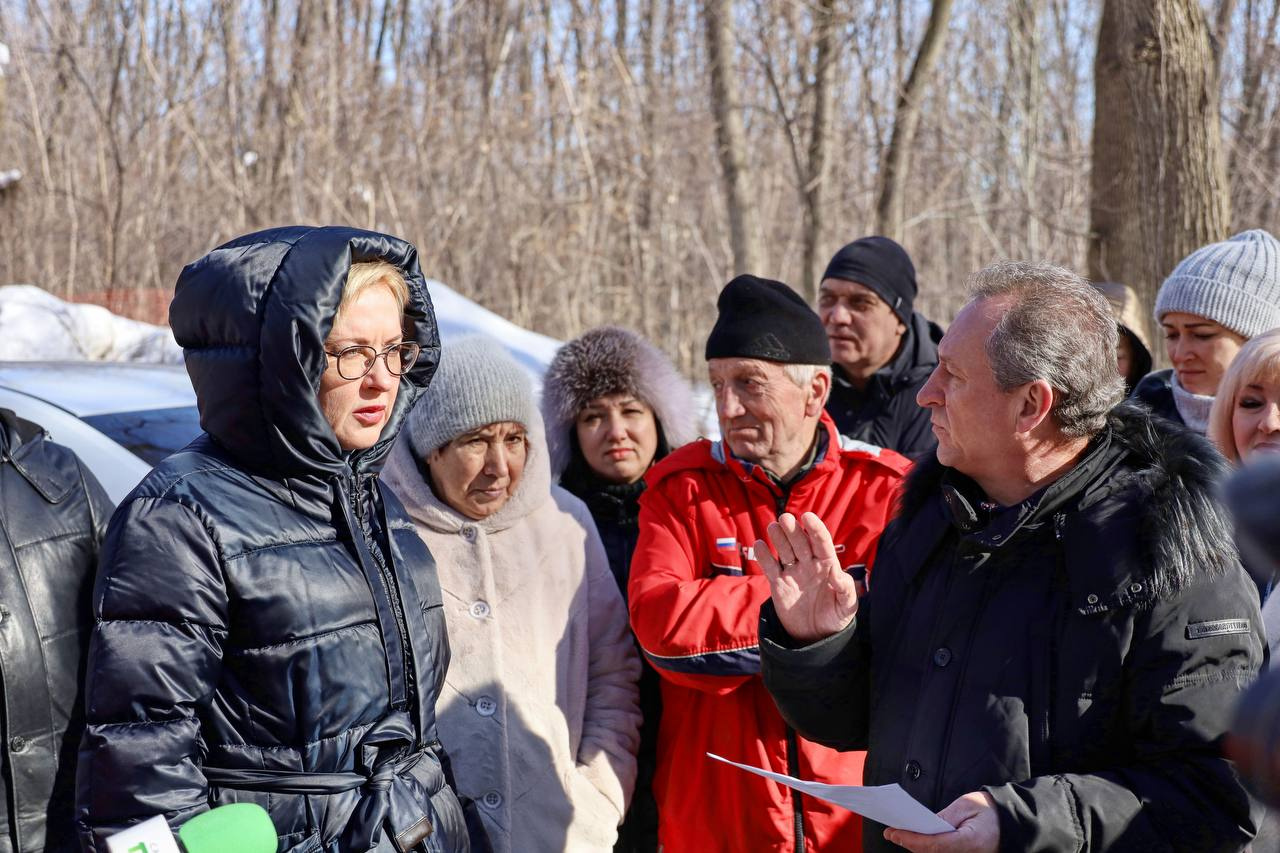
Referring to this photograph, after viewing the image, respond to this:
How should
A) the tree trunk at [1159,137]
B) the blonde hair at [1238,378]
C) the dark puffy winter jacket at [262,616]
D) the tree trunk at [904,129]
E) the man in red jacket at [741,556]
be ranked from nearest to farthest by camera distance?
1. the dark puffy winter jacket at [262,616]
2. the blonde hair at [1238,378]
3. the man in red jacket at [741,556]
4. the tree trunk at [1159,137]
5. the tree trunk at [904,129]

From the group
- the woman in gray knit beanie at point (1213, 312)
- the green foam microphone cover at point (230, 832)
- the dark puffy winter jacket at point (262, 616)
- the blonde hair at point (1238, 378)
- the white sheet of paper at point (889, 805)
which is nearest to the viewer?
the green foam microphone cover at point (230, 832)

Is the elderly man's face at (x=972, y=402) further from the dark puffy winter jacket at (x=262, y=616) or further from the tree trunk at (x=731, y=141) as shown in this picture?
the tree trunk at (x=731, y=141)

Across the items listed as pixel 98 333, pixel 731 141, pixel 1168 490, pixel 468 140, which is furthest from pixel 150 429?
pixel 468 140

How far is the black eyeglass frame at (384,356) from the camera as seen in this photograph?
218 centimetres

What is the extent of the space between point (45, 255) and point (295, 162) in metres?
3.76

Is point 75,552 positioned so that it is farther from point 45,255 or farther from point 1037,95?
point 1037,95

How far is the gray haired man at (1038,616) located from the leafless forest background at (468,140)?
7719 mm

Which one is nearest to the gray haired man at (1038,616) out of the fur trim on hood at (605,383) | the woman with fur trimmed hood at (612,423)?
the woman with fur trimmed hood at (612,423)

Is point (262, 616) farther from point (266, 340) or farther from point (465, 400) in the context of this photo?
point (465, 400)

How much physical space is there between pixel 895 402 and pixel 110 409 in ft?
8.56

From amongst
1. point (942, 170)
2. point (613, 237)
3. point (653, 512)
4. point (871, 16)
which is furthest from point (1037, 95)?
point (653, 512)

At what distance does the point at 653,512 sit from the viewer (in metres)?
3.20

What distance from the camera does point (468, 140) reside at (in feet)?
42.6

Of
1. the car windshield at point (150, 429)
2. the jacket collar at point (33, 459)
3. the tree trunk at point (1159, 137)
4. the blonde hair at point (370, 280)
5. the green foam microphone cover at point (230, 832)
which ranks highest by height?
the tree trunk at point (1159, 137)
